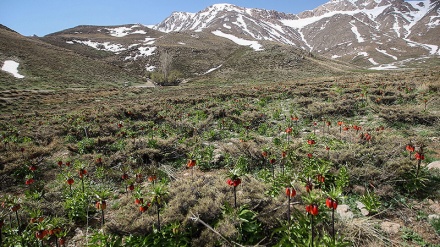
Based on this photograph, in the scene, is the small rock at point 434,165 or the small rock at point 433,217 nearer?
the small rock at point 433,217

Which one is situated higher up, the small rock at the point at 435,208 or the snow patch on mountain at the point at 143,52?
the snow patch on mountain at the point at 143,52

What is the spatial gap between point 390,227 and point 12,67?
224 ft

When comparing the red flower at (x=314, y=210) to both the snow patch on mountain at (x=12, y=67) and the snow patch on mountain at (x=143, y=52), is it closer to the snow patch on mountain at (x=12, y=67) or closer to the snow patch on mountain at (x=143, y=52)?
the snow patch on mountain at (x=12, y=67)

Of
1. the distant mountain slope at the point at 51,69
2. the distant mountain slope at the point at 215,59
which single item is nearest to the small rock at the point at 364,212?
the distant mountain slope at the point at 215,59

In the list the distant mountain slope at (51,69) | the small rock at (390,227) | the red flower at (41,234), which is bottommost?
the small rock at (390,227)

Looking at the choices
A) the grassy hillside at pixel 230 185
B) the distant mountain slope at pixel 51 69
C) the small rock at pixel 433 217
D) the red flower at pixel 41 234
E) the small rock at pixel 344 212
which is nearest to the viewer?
the red flower at pixel 41 234

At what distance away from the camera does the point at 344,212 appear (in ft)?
16.5

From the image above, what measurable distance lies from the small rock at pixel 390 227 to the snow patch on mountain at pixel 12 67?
60.4m

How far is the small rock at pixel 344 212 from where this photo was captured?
15.7ft

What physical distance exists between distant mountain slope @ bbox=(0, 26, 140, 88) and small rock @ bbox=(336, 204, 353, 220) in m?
51.8

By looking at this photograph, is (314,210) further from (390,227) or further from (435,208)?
(435,208)

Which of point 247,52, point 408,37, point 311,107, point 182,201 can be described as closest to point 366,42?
point 408,37

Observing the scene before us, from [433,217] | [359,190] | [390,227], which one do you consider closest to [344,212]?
[390,227]

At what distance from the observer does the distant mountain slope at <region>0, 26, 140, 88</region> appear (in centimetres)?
4712
